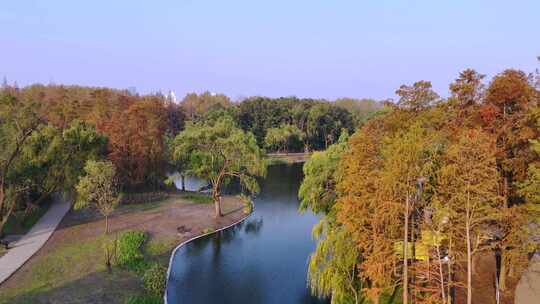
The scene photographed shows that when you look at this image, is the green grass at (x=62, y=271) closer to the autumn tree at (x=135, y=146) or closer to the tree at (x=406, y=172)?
the autumn tree at (x=135, y=146)

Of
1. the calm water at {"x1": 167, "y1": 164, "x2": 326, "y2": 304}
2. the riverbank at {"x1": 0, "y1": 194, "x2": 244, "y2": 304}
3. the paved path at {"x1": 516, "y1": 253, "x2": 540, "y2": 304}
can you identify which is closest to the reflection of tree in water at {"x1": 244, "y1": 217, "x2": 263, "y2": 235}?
the calm water at {"x1": 167, "y1": 164, "x2": 326, "y2": 304}

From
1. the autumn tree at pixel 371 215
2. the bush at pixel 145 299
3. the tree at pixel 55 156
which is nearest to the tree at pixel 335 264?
the autumn tree at pixel 371 215

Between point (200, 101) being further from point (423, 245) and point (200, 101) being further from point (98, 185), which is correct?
point (423, 245)

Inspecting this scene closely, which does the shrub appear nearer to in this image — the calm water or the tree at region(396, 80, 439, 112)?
the calm water

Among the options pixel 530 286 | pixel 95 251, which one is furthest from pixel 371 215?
pixel 95 251

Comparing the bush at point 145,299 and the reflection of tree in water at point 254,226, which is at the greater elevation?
the reflection of tree in water at point 254,226
